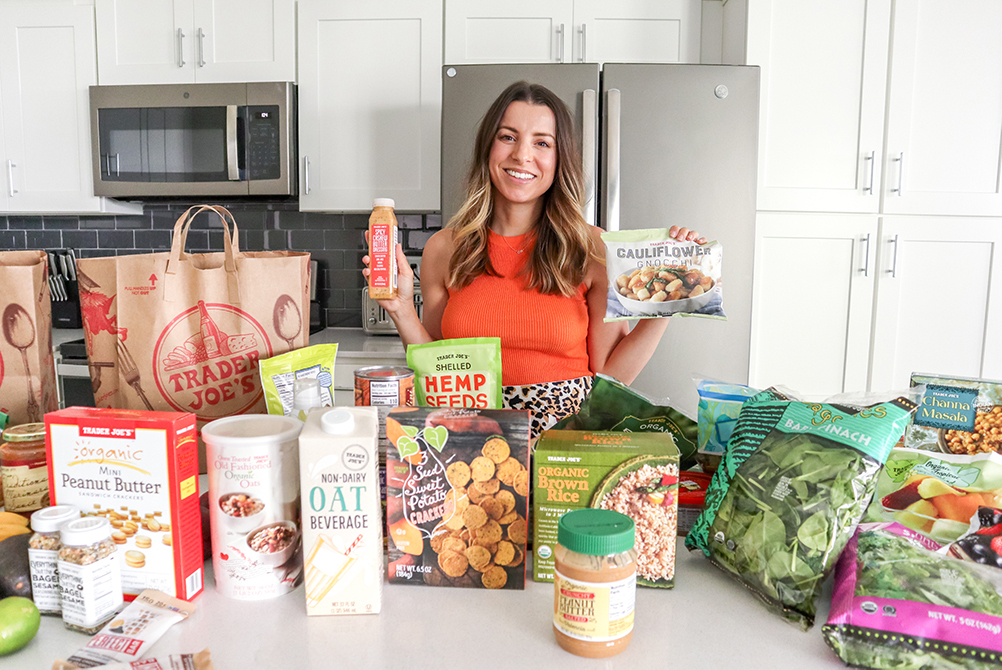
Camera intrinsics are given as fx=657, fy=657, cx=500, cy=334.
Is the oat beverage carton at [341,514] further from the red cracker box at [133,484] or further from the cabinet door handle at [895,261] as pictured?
the cabinet door handle at [895,261]

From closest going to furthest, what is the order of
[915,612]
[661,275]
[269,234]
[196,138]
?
1. [915,612]
2. [661,275]
3. [196,138]
4. [269,234]

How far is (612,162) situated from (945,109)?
46.7 inches

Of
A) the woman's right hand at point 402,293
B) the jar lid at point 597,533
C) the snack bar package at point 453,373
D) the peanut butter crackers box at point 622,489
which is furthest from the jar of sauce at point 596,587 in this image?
the woman's right hand at point 402,293

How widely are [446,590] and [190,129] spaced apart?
2.36m

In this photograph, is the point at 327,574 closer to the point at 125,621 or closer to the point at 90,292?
the point at 125,621

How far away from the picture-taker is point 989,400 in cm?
85

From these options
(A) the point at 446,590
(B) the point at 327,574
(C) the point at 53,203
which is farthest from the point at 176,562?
(C) the point at 53,203

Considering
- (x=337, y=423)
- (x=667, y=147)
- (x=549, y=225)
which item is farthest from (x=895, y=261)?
(x=337, y=423)

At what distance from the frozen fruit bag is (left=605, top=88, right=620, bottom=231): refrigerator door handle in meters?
1.58

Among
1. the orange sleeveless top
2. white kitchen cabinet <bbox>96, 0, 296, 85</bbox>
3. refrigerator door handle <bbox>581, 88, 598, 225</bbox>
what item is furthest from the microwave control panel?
the orange sleeveless top

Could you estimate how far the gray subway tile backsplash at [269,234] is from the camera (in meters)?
2.89

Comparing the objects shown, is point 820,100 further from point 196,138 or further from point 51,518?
point 51,518

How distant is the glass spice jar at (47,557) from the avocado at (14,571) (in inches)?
0.5

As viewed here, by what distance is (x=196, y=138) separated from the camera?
2.54 m
